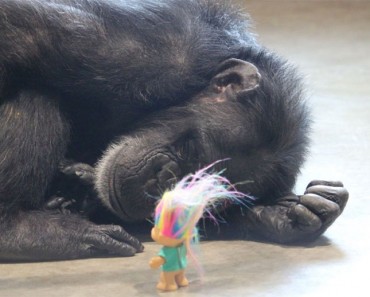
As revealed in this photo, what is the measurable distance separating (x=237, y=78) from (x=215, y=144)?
0.24 metres

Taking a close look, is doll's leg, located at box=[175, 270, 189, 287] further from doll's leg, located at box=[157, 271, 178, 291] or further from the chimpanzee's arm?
the chimpanzee's arm

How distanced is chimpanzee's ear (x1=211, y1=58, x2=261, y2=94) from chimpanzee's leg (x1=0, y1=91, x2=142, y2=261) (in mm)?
493

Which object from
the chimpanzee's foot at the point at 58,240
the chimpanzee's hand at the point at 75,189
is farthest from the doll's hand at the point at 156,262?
the chimpanzee's hand at the point at 75,189

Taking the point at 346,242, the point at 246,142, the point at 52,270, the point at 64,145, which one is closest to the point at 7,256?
the point at 52,270

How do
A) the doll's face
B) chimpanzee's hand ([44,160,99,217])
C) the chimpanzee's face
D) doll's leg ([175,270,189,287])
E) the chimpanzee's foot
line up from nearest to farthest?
the doll's face < doll's leg ([175,270,189,287]) < the chimpanzee's foot < the chimpanzee's face < chimpanzee's hand ([44,160,99,217])

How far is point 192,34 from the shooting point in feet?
11.1

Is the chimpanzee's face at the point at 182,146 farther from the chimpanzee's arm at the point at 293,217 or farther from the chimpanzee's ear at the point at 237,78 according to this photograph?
the chimpanzee's arm at the point at 293,217

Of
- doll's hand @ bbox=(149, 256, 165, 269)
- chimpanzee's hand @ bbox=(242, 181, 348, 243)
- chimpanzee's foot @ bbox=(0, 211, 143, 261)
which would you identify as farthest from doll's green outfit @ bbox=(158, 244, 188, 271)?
chimpanzee's hand @ bbox=(242, 181, 348, 243)

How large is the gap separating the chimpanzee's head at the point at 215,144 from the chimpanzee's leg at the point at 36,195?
137mm

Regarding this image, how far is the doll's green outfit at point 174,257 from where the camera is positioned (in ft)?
8.95

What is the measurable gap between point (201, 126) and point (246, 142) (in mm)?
142

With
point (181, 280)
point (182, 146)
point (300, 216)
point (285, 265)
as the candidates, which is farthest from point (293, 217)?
point (181, 280)

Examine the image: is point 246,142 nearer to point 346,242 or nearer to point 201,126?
point 201,126

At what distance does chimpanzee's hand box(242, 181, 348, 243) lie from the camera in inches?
126
